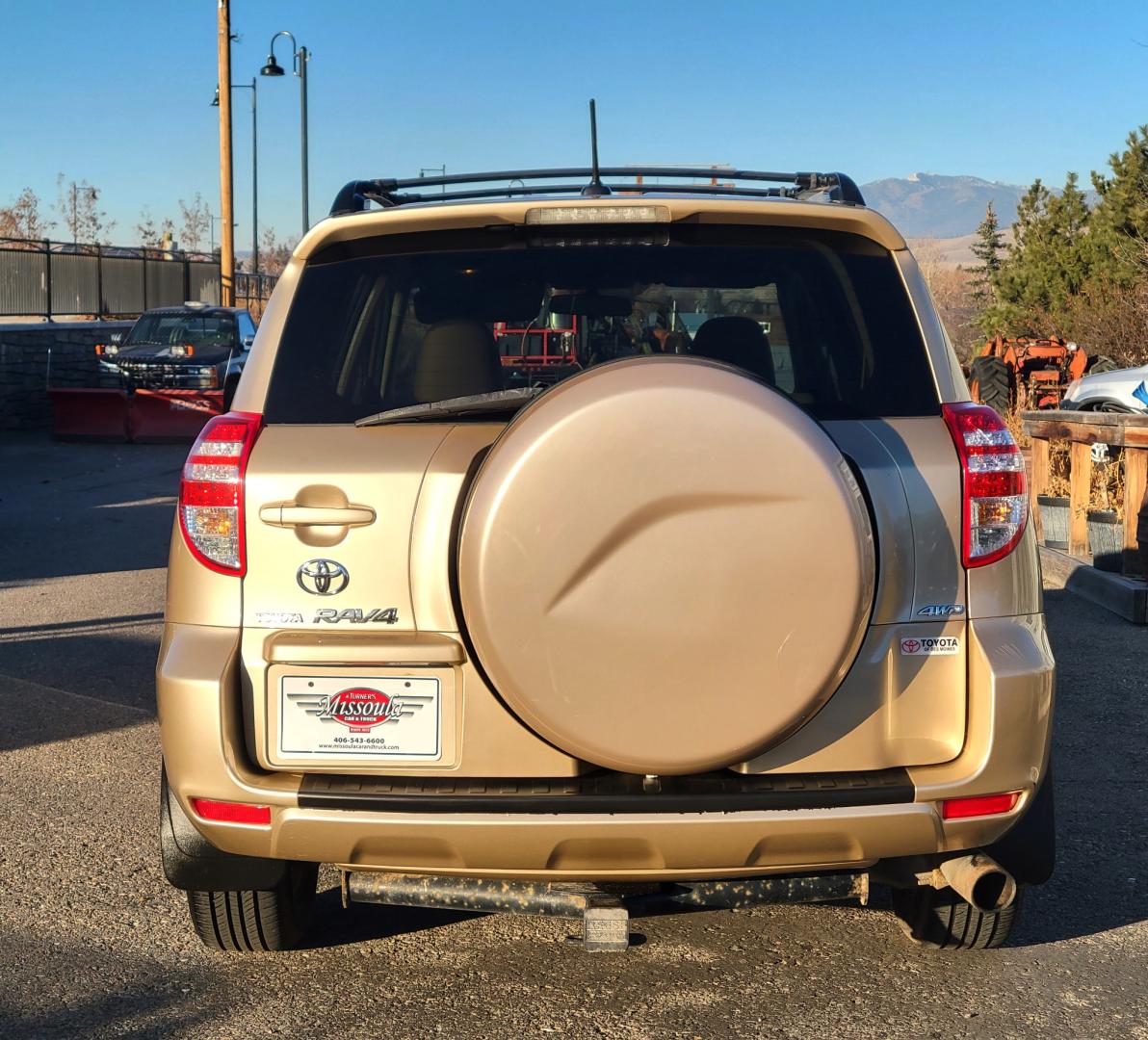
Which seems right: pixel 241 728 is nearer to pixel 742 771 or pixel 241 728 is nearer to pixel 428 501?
pixel 428 501

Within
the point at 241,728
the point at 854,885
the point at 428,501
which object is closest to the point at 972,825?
the point at 854,885

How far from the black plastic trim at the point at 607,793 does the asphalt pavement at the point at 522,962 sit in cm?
72

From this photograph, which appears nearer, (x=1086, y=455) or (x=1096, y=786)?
(x=1096, y=786)

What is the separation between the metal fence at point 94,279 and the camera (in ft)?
110

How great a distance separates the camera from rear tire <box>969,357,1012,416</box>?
73.0 feet

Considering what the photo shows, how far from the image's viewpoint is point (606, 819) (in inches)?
121

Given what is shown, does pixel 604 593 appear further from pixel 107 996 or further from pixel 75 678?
pixel 75 678

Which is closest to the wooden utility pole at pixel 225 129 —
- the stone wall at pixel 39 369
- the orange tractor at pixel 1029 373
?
the stone wall at pixel 39 369

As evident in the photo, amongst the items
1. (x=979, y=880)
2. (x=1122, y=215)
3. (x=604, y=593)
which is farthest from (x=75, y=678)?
(x=1122, y=215)

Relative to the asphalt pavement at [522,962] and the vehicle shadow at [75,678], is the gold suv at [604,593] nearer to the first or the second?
the asphalt pavement at [522,962]

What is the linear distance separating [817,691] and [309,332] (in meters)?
1.55

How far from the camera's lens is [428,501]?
3178 millimetres

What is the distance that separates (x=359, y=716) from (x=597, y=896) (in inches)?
28.3

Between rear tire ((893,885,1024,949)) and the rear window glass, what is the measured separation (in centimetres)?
136
